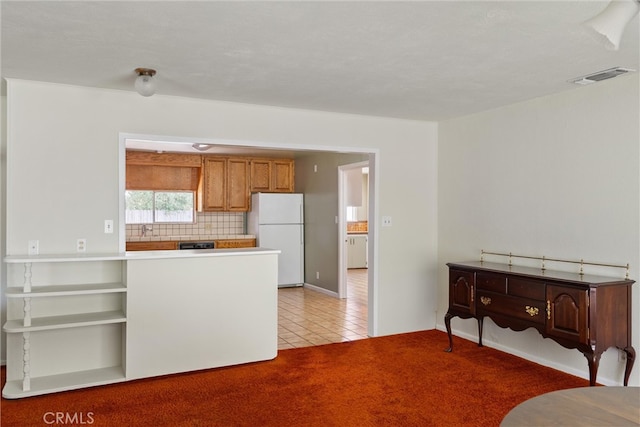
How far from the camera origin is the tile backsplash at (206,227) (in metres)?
8.10

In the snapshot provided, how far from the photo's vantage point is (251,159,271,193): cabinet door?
8422 millimetres

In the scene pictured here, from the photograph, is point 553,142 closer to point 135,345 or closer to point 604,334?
point 604,334

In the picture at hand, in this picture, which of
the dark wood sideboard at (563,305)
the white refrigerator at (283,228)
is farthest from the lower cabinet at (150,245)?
the dark wood sideboard at (563,305)

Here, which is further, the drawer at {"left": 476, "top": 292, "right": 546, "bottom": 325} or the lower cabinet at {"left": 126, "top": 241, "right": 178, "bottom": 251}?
the lower cabinet at {"left": 126, "top": 241, "right": 178, "bottom": 251}

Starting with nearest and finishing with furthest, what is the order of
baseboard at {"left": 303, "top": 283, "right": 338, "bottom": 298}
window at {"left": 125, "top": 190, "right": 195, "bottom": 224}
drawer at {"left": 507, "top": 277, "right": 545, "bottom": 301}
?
1. drawer at {"left": 507, "top": 277, "right": 545, "bottom": 301}
2. baseboard at {"left": 303, "top": 283, "right": 338, "bottom": 298}
3. window at {"left": 125, "top": 190, "right": 195, "bottom": 224}

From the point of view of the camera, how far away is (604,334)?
3.37 meters

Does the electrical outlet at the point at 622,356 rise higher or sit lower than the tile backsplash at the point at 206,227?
lower

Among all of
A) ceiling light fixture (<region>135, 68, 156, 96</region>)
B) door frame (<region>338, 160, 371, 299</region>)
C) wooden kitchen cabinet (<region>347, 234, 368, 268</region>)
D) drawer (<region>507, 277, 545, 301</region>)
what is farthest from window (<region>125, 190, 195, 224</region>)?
drawer (<region>507, 277, 545, 301</region>)

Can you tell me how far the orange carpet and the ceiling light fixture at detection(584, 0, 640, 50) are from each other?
7.81 ft

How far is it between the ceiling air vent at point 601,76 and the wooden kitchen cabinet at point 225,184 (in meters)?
5.63

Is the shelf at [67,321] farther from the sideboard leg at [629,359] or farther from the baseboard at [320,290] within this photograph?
the baseboard at [320,290]

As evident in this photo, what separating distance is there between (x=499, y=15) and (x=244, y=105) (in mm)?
2594

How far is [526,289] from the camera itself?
3.82m

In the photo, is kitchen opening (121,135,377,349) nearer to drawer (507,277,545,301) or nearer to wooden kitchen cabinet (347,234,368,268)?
wooden kitchen cabinet (347,234,368,268)
